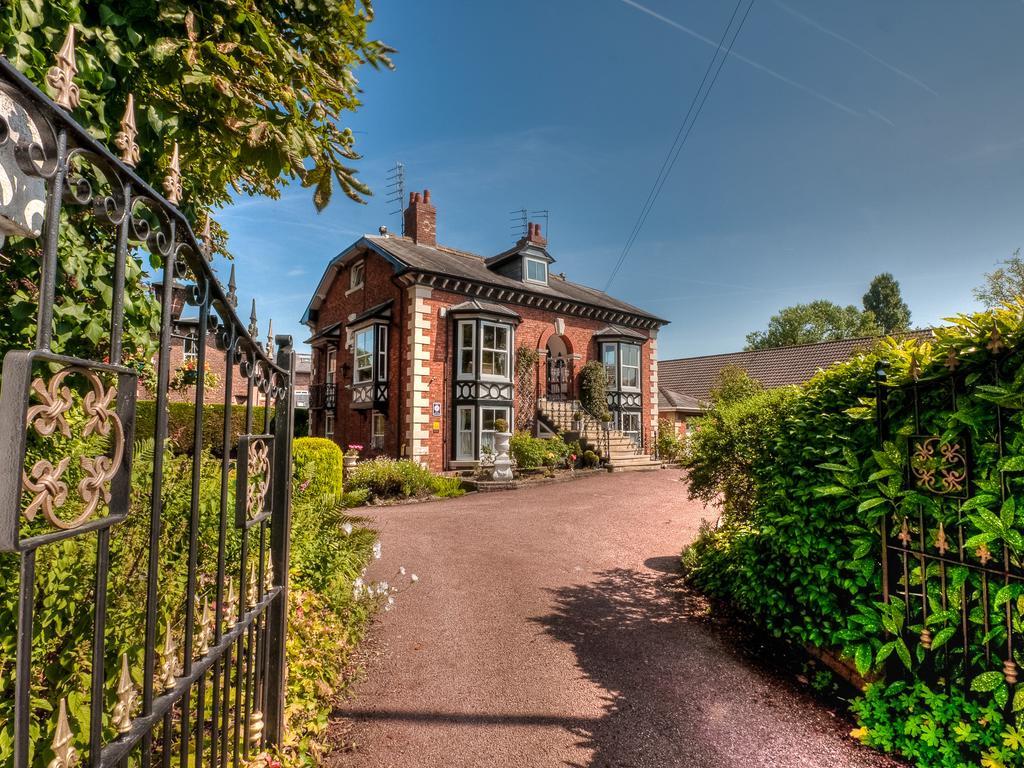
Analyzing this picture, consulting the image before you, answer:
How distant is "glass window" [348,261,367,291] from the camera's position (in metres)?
20.7

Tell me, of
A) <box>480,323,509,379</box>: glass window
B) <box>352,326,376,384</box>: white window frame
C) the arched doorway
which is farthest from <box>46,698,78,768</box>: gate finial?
the arched doorway

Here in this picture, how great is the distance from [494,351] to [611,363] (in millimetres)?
5984

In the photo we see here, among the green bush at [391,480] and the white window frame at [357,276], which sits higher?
the white window frame at [357,276]

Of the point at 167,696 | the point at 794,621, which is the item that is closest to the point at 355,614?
the point at 167,696

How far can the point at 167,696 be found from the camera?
164 centimetres

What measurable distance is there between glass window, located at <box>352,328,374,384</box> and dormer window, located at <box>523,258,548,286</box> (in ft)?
22.5

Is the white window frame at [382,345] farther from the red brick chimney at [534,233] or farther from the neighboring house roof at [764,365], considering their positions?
the neighboring house roof at [764,365]

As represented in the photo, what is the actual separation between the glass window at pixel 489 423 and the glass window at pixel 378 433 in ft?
11.5

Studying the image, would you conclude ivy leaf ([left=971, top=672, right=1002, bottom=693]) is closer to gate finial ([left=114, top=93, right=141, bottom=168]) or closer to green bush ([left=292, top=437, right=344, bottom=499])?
gate finial ([left=114, top=93, right=141, bottom=168])

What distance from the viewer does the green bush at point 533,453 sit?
53.6ft

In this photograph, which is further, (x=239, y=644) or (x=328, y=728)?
(x=328, y=728)

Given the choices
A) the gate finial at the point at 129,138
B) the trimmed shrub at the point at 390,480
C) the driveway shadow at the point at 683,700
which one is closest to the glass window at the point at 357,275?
the trimmed shrub at the point at 390,480

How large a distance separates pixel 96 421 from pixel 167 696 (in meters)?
1.02

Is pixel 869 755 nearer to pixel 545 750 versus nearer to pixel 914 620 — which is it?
pixel 914 620
